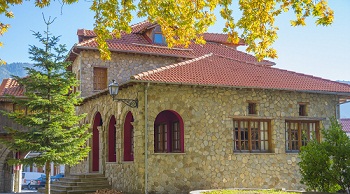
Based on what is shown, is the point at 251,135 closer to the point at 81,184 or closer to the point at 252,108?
the point at 252,108

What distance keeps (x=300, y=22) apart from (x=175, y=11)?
9.45 ft

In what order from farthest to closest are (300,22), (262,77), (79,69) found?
1. (79,69)
2. (262,77)
3. (300,22)

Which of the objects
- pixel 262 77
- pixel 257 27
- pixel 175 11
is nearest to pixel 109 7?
pixel 175 11

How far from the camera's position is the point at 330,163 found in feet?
38.2

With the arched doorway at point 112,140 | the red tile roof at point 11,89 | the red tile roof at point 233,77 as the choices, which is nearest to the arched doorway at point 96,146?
the arched doorway at point 112,140

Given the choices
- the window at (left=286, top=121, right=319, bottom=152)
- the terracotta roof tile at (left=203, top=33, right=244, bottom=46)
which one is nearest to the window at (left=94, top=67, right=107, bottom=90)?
the terracotta roof tile at (left=203, top=33, right=244, bottom=46)

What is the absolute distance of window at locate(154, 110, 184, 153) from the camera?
19.3m

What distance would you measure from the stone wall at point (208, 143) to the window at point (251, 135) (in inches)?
12.7

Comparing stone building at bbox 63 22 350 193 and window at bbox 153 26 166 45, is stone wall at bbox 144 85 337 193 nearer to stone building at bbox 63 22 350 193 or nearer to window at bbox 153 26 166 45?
stone building at bbox 63 22 350 193

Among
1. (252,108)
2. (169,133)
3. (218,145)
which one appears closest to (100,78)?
(169,133)

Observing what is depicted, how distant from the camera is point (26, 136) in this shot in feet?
60.6

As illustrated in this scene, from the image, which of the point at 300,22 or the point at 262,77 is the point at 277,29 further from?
the point at 262,77

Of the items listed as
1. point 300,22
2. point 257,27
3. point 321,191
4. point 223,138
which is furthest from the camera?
point 223,138

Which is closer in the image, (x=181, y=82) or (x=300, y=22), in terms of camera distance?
(x=300, y=22)
